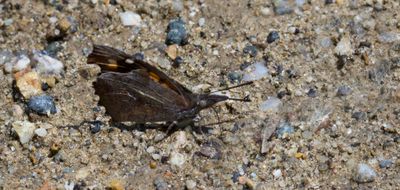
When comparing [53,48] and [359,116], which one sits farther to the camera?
[53,48]

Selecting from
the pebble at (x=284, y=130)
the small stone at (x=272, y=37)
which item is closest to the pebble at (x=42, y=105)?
the pebble at (x=284, y=130)

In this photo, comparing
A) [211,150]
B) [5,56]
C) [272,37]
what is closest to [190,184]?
[211,150]

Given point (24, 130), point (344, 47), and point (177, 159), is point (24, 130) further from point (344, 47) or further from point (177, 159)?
point (344, 47)

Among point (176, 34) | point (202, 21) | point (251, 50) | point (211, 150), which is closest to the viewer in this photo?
point (211, 150)

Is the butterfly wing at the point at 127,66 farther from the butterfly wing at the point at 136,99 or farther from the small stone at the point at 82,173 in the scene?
the small stone at the point at 82,173

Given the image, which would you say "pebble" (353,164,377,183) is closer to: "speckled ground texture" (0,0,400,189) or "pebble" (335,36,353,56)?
"speckled ground texture" (0,0,400,189)

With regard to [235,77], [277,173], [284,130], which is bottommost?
[277,173]

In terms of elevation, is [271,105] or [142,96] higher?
[142,96]

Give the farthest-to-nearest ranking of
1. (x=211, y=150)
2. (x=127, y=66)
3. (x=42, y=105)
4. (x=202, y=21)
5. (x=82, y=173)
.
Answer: (x=202, y=21), (x=42, y=105), (x=127, y=66), (x=211, y=150), (x=82, y=173)
